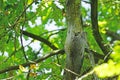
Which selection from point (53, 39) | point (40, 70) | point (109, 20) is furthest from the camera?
point (109, 20)

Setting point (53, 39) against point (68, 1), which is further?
point (53, 39)

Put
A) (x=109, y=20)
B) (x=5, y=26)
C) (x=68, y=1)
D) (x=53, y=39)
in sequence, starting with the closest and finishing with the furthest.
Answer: (x=68, y=1) → (x=5, y=26) → (x=53, y=39) → (x=109, y=20)

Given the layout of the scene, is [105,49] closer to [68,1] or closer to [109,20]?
[68,1]

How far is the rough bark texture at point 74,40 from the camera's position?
282cm

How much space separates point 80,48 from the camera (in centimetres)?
284

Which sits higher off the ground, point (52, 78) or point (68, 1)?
point (68, 1)

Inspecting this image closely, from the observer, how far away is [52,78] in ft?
11.3

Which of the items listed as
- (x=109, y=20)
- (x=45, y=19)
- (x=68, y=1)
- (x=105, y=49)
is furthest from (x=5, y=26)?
(x=109, y=20)

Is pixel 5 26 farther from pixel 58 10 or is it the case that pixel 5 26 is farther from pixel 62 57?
pixel 62 57

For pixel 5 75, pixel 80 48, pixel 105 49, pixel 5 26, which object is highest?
pixel 5 26

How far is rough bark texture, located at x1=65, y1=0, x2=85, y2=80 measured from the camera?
2.82m

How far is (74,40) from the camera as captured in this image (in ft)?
9.26

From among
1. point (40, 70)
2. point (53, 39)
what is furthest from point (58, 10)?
point (53, 39)

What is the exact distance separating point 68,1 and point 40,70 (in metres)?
1.16
